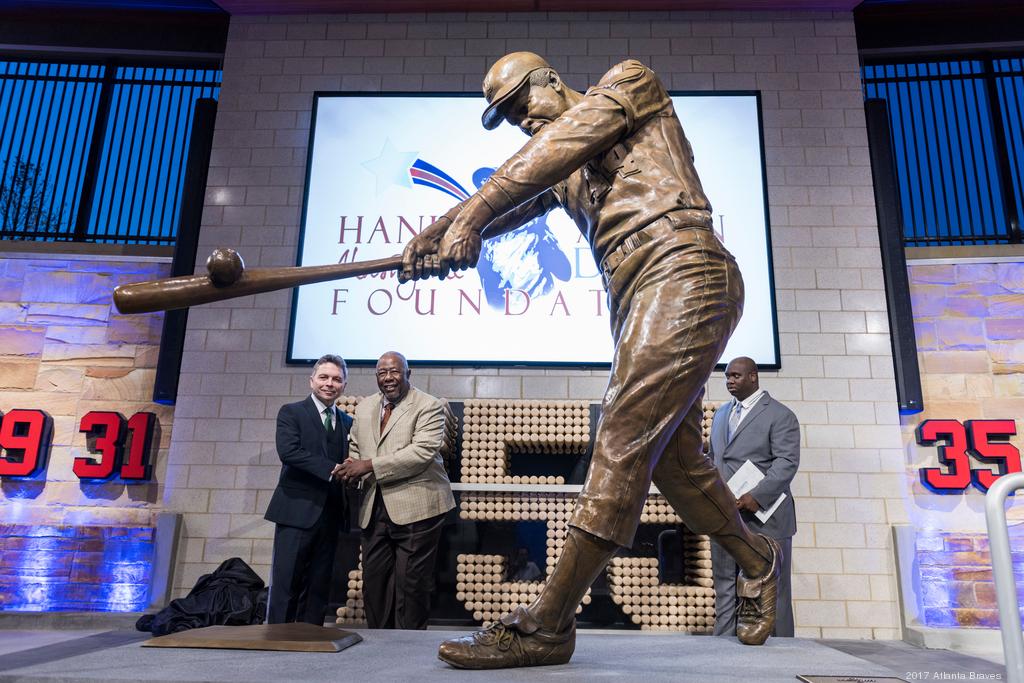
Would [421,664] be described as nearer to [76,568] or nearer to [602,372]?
[602,372]

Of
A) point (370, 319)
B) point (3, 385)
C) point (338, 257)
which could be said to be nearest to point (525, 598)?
point (370, 319)

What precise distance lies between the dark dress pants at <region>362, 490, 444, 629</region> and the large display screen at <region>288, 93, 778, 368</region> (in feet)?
6.91

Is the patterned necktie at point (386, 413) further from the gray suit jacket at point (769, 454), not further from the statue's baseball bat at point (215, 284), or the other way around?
the statue's baseball bat at point (215, 284)

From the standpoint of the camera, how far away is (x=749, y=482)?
4695 mm

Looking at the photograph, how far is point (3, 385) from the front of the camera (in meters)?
6.77

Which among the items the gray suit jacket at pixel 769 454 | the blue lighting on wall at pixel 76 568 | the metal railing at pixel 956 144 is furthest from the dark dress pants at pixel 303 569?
the metal railing at pixel 956 144

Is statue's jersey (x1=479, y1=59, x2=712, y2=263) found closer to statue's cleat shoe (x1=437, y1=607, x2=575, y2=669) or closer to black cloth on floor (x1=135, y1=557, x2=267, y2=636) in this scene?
statue's cleat shoe (x1=437, y1=607, x2=575, y2=669)

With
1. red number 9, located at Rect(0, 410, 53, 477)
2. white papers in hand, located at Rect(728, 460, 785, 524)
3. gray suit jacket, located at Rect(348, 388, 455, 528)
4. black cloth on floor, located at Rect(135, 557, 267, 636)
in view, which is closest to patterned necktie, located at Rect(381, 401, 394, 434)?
gray suit jacket, located at Rect(348, 388, 455, 528)

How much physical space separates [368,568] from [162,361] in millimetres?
3219

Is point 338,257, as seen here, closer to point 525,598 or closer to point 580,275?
point 580,275

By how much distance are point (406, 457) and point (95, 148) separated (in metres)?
5.57

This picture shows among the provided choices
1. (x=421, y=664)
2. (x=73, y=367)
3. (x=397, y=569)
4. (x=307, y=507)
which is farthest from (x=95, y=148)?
(x=421, y=664)

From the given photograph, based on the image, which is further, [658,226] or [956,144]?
[956,144]

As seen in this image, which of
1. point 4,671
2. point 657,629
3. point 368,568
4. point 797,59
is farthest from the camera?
point 797,59
